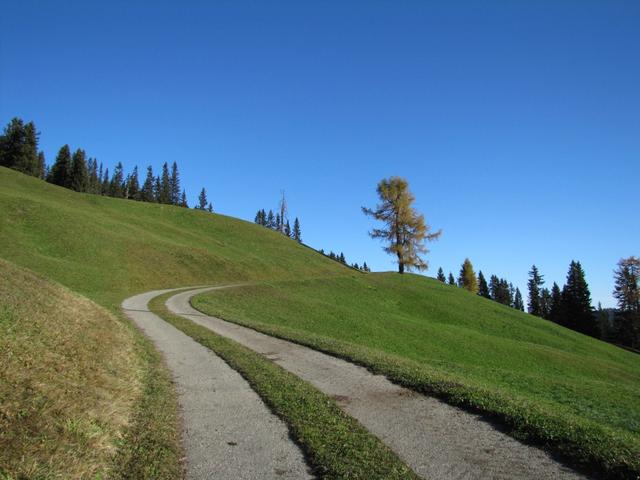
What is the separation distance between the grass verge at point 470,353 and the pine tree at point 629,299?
38.4 metres

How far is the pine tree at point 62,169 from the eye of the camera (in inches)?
3979

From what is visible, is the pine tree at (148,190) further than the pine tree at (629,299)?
Yes

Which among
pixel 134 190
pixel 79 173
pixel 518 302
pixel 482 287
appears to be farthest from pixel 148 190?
pixel 518 302

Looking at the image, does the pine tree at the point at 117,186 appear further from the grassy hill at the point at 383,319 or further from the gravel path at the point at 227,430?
the gravel path at the point at 227,430

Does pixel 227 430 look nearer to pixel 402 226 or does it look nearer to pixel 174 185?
pixel 402 226

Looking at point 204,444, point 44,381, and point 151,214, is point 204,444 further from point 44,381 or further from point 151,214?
point 151,214

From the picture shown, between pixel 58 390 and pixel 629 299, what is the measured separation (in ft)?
315

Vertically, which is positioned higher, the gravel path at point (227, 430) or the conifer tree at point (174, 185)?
the conifer tree at point (174, 185)

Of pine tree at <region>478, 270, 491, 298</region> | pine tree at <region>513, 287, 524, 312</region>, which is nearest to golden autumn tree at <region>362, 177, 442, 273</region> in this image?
pine tree at <region>478, 270, 491, 298</region>

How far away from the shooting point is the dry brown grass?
225 inches

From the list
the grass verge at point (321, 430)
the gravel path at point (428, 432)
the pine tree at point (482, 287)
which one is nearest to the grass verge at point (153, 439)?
the grass verge at point (321, 430)

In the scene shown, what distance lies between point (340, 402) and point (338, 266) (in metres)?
75.8

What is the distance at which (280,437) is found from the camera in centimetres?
725

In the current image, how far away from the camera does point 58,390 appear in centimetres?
782
